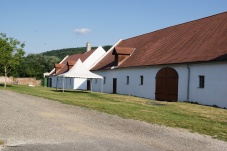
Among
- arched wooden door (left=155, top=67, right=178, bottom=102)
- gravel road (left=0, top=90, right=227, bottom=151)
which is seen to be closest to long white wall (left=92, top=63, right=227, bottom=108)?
arched wooden door (left=155, top=67, right=178, bottom=102)

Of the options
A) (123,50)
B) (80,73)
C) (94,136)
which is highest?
(123,50)

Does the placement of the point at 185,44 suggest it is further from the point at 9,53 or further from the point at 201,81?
the point at 9,53

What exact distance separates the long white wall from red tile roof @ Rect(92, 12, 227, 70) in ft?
1.84

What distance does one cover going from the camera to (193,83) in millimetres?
24125

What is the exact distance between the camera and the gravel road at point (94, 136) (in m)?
7.68

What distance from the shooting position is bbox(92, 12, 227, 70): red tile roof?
23719mm

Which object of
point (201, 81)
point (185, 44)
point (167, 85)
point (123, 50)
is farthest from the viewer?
point (123, 50)

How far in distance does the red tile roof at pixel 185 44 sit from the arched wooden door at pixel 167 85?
837 millimetres

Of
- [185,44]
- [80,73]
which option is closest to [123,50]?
[80,73]

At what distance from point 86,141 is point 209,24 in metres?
22.6

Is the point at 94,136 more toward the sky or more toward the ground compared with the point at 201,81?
more toward the ground

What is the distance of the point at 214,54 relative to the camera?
22516mm

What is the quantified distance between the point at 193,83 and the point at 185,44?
4831 millimetres

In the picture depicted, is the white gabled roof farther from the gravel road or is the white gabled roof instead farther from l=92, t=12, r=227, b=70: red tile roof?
the gravel road
